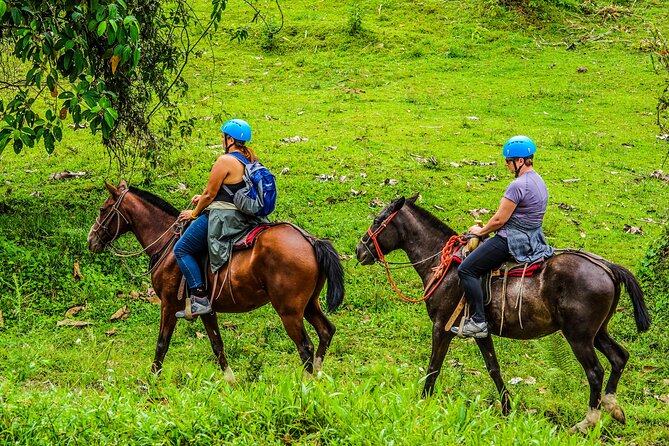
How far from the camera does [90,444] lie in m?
5.26

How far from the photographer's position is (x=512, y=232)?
25.0 ft

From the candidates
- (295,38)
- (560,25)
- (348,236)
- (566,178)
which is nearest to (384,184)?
(348,236)

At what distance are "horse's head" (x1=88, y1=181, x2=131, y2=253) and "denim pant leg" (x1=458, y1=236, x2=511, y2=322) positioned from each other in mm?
4457

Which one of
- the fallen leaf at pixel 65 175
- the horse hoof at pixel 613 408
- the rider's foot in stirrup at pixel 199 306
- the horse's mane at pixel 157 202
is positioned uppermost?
the horse's mane at pixel 157 202

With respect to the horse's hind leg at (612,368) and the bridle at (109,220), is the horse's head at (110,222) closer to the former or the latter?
the bridle at (109,220)

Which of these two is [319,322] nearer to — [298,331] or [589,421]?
[298,331]

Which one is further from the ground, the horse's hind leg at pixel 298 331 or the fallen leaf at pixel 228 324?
the horse's hind leg at pixel 298 331

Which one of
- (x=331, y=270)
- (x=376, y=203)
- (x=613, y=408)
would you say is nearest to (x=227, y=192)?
(x=331, y=270)

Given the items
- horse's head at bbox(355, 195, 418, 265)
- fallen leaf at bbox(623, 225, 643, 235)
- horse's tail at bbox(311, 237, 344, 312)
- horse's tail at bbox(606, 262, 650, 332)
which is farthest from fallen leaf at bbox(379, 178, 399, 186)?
horse's tail at bbox(606, 262, 650, 332)

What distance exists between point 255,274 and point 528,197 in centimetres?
324

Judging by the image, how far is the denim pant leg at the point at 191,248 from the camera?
8320 mm

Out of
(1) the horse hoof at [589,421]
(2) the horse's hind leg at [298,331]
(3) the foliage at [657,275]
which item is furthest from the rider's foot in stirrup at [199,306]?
(3) the foliage at [657,275]

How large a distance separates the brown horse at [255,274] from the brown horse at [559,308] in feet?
3.95

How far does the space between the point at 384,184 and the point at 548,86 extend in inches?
342
